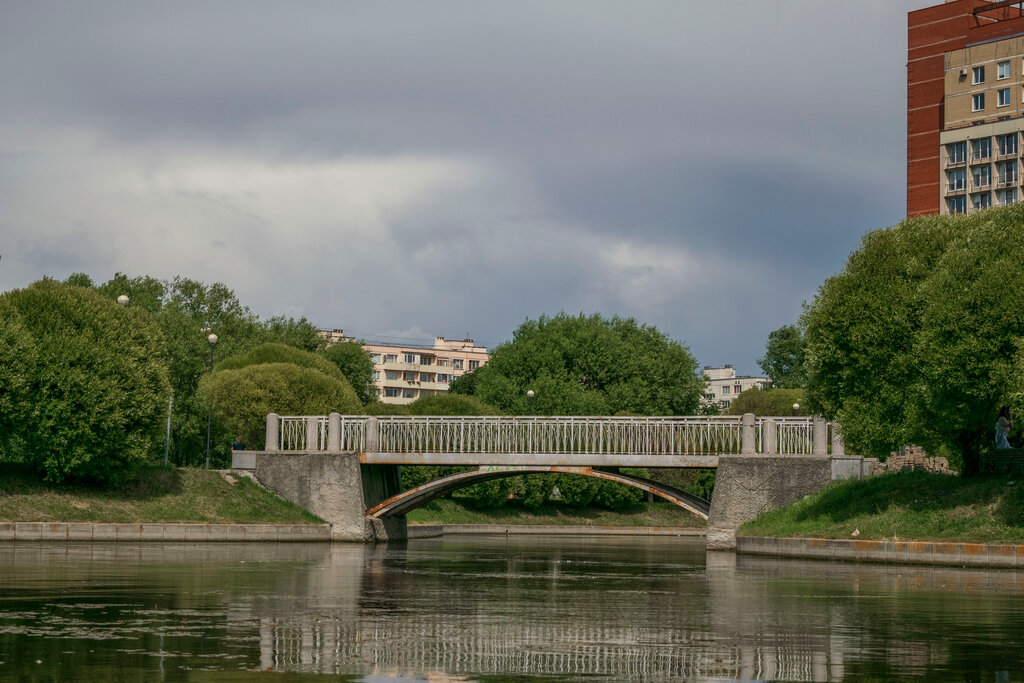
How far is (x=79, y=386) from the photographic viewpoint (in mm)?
47500

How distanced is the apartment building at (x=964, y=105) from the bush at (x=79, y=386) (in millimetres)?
79345

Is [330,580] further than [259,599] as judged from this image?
Yes

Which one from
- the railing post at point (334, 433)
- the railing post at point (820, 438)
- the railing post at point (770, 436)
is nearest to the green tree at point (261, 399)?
the railing post at point (334, 433)

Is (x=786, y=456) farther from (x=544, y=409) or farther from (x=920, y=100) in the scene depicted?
(x=920, y=100)

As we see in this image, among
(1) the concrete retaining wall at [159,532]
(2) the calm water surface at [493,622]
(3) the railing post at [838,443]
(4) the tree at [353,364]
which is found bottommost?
(1) the concrete retaining wall at [159,532]

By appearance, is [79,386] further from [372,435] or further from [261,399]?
[261,399]

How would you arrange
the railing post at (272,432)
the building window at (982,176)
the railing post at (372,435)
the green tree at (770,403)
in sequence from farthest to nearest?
the green tree at (770,403) → the building window at (982,176) → the railing post at (272,432) → the railing post at (372,435)

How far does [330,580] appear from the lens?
92.4 feet

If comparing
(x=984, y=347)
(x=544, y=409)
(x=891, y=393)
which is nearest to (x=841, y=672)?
(x=984, y=347)

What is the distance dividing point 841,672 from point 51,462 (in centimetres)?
3879

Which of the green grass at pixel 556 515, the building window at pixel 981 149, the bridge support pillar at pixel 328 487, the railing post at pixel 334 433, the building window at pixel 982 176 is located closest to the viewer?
the bridge support pillar at pixel 328 487

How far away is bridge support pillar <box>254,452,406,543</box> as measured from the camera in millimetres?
51500

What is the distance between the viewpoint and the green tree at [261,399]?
68.1 meters

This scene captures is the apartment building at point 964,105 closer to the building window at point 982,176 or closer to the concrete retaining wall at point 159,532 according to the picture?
the building window at point 982,176
